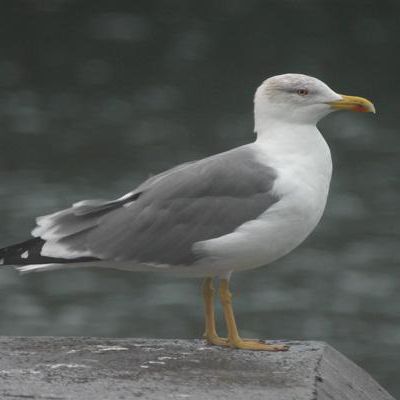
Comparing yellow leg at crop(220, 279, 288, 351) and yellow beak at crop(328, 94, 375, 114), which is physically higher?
yellow beak at crop(328, 94, 375, 114)

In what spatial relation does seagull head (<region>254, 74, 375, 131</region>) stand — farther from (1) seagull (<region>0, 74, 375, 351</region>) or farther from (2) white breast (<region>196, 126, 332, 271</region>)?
(2) white breast (<region>196, 126, 332, 271</region>)

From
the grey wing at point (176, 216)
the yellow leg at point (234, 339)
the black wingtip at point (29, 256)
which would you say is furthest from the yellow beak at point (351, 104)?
the black wingtip at point (29, 256)

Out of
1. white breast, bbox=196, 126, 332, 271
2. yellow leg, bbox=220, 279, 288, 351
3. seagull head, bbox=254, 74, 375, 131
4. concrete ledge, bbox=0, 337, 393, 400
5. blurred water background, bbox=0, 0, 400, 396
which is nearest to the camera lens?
concrete ledge, bbox=0, 337, 393, 400

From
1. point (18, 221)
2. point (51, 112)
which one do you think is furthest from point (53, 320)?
point (51, 112)

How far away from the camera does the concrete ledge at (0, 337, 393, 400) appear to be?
15.7ft

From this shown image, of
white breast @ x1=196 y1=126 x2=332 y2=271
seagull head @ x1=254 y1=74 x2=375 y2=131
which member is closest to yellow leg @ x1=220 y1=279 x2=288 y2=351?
white breast @ x1=196 y1=126 x2=332 y2=271

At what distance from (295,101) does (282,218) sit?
1.74 ft

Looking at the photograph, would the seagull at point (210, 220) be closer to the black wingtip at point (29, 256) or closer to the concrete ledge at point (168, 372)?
the black wingtip at point (29, 256)

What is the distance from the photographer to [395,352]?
996cm

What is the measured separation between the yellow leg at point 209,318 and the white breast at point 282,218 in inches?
9.6

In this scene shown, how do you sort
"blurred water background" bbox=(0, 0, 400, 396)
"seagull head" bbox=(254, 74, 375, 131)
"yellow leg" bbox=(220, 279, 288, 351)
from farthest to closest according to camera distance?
"blurred water background" bbox=(0, 0, 400, 396), "seagull head" bbox=(254, 74, 375, 131), "yellow leg" bbox=(220, 279, 288, 351)

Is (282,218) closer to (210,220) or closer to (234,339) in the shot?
(210,220)

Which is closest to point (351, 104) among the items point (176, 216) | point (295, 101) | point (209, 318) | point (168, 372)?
point (295, 101)

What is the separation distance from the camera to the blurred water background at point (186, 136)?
1040 cm
